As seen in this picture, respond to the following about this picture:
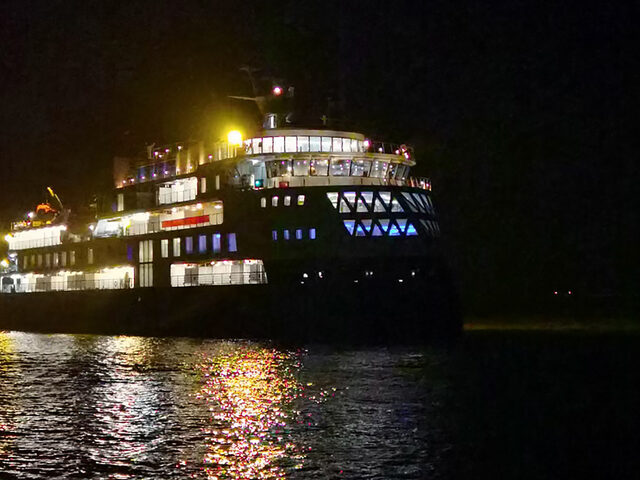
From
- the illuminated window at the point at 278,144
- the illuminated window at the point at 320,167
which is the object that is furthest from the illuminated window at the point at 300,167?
the illuminated window at the point at 278,144

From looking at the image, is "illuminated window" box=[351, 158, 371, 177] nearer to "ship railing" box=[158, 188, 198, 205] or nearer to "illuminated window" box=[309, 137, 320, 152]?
"illuminated window" box=[309, 137, 320, 152]

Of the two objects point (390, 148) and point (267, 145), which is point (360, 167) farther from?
point (267, 145)

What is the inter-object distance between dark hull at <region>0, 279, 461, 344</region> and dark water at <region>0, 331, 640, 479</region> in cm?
173

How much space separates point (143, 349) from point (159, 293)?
6.94 m

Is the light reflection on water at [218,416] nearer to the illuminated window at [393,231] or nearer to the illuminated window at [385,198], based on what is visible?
the illuminated window at [393,231]

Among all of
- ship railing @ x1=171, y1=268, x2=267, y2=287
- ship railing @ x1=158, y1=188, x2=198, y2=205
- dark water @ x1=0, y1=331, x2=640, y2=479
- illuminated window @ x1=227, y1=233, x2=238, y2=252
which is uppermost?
ship railing @ x1=158, y1=188, x2=198, y2=205

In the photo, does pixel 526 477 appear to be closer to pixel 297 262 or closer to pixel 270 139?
pixel 297 262

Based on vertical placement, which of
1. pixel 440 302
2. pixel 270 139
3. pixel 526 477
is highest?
pixel 270 139

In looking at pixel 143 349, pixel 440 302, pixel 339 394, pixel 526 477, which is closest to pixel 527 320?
pixel 440 302

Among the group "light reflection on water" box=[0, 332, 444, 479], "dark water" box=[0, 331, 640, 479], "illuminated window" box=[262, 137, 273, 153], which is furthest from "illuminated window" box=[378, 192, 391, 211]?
"light reflection on water" box=[0, 332, 444, 479]

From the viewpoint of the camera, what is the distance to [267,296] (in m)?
36.2

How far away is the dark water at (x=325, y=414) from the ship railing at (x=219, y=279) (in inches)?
204

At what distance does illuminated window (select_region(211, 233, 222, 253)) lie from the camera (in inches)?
1577

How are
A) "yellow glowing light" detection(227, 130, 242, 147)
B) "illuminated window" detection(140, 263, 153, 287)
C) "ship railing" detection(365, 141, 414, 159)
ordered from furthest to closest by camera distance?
"illuminated window" detection(140, 263, 153, 287) < "yellow glowing light" detection(227, 130, 242, 147) < "ship railing" detection(365, 141, 414, 159)
